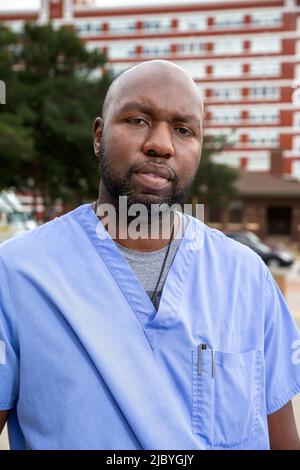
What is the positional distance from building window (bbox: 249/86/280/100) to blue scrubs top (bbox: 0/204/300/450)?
154 feet

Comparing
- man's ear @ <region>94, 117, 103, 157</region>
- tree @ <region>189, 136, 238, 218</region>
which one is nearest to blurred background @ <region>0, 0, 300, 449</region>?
tree @ <region>189, 136, 238, 218</region>

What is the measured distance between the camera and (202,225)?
141 cm

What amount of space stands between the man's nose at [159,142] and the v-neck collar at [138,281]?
0.21 meters

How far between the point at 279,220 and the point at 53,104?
23862mm

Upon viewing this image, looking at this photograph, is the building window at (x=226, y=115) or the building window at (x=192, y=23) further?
the building window at (x=226, y=115)

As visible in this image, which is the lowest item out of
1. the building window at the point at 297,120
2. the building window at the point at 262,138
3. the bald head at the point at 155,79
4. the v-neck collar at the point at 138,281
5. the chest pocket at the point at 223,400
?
the building window at the point at 262,138

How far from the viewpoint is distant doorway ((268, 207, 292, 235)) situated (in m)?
40.8

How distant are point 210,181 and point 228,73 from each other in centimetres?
2590

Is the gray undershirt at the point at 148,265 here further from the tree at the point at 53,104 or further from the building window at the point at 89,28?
the building window at the point at 89,28

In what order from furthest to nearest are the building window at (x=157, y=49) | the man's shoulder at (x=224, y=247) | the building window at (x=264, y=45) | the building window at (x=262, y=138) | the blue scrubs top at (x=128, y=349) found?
the building window at (x=157, y=49) → the building window at (x=262, y=138) → the building window at (x=264, y=45) → the man's shoulder at (x=224, y=247) → the blue scrubs top at (x=128, y=349)

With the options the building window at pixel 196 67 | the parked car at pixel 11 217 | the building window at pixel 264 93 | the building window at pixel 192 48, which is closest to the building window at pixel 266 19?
the building window at pixel 192 48

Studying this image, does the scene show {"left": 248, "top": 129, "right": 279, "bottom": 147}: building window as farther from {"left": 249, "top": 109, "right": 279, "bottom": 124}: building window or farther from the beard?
the beard

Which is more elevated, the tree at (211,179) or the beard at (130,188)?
the beard at (130,188)

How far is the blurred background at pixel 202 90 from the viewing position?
21516 millimetres
